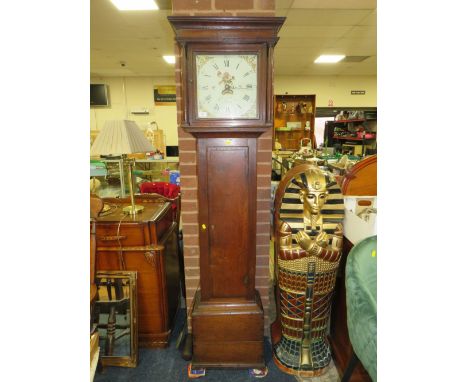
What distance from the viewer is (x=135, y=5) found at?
11.1 ft

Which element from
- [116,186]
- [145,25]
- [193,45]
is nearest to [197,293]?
[193,45]

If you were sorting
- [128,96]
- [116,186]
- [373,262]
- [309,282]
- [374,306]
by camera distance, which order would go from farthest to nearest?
[128,96] < [116,186] < [309,282] < [373,262] < [374,306]

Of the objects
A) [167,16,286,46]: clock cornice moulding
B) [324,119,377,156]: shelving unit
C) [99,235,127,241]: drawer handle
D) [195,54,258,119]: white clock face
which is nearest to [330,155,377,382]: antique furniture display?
[195,54,258,119]: white clock face

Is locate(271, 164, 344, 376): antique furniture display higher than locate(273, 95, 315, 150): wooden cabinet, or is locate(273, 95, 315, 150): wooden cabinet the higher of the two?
locate(273, 95, 315, 150): wooden cabinet

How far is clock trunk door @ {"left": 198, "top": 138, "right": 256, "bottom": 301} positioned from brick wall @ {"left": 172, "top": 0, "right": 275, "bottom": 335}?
0.27 m

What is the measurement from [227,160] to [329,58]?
5.73 meters

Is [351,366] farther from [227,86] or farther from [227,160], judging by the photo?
[227,86]

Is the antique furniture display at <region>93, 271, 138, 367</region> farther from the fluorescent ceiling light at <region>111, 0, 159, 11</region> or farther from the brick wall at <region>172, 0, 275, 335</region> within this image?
the fluorescent ceiling light at <region>111, 0, 159, 11</region>

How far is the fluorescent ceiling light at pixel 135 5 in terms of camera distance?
3280 mm

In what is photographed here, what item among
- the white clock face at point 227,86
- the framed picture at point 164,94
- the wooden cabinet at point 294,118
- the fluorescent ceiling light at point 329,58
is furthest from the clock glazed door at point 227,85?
the framed picture at point 164,94

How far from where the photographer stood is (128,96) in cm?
820

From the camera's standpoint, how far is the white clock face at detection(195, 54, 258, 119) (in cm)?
148
